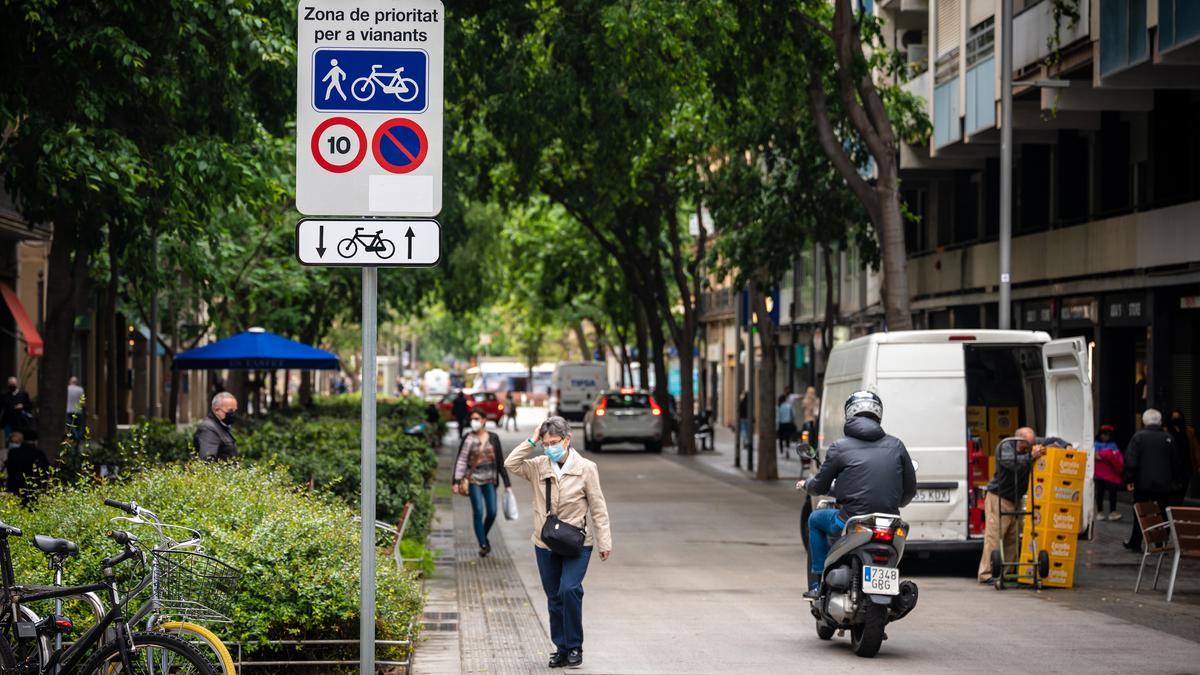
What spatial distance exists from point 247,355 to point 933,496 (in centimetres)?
1256

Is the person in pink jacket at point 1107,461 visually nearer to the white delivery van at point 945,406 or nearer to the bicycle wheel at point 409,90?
the white delivery van at point 945,406

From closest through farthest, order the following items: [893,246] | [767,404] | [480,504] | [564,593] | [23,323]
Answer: [564,593], [480,504], [893,246], [23,323], [767,404]

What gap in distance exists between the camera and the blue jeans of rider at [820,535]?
11.5m

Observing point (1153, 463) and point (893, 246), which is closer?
point (1153, 463)

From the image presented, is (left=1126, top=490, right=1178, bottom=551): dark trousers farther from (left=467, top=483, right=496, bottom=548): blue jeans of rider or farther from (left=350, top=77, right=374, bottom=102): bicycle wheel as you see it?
(left=350, top=77, right=374, bottom=102): bicycle wheel

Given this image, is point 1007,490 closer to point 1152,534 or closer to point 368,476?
point 1152,534

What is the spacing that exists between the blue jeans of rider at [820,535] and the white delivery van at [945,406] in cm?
421

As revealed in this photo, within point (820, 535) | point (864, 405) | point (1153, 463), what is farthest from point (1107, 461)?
point (864, 405)

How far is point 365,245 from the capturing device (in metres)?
6.74

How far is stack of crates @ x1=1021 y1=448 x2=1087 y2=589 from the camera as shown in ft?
50.1

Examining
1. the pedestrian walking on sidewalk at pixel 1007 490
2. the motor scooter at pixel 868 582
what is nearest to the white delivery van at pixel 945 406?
the pedestrian walking on sidewalk at pixel 1007 490

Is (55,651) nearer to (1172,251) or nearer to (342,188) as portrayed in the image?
(342,188)

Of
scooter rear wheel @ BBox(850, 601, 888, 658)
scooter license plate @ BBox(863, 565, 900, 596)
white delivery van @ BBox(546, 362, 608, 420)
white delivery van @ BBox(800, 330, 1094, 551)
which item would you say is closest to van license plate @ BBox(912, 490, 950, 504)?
white delivery van @ BBox(800, 330, 1094, 551)

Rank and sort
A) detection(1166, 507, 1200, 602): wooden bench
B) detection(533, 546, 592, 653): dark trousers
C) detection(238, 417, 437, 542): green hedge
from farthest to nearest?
detection(238, 417, 437, 542): green hedge < detection(1166, 507, 1200, 602): wooden bench < detection(533, 546, 592, 653): dark trousers
